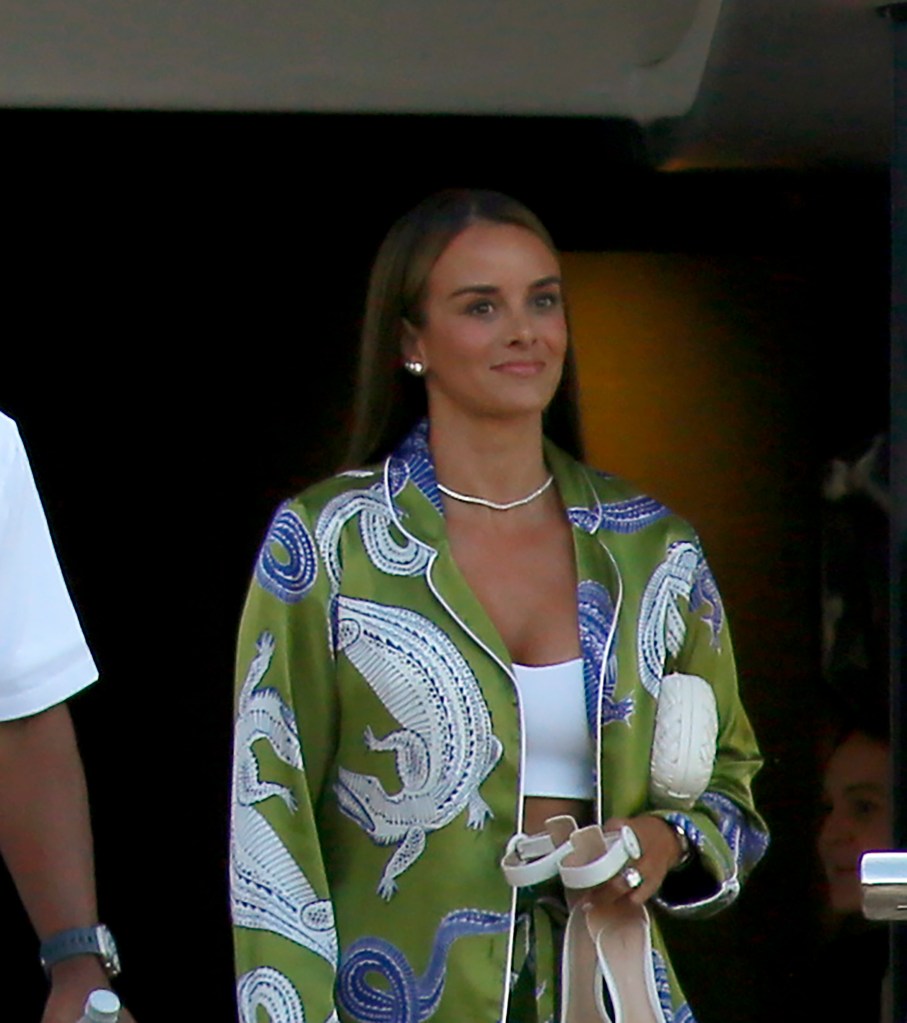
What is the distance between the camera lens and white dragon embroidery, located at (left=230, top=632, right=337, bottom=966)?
3158 millimetres

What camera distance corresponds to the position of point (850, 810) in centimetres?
421

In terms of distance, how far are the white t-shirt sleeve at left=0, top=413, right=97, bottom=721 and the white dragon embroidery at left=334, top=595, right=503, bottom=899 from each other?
0.44 m

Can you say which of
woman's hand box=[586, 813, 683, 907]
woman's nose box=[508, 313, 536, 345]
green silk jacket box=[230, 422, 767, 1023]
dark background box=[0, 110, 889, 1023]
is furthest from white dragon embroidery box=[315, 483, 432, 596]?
dark background box=[0, 110, 889, 1023]

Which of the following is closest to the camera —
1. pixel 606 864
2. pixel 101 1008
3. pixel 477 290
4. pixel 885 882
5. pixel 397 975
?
pixel 885 882

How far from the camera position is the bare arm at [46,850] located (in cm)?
287

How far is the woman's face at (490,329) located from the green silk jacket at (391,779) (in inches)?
8.2

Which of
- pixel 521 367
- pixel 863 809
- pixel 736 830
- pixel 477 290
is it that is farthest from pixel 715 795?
pixel 863 809

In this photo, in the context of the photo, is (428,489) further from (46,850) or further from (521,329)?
(46,850)

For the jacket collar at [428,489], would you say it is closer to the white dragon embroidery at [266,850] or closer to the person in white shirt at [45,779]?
the white dragon embroidery at [266,850]

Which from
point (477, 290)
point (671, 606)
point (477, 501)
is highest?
point (477, 290)

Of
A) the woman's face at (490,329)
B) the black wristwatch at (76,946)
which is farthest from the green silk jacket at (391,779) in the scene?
the black wristwatch at (76,946)

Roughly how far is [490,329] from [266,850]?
2.47ft

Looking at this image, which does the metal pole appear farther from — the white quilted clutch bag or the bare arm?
the bare arm

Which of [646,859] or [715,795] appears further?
[715,795]
